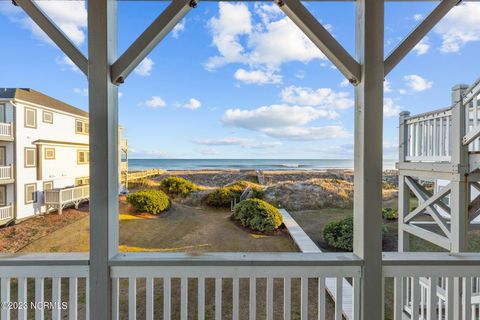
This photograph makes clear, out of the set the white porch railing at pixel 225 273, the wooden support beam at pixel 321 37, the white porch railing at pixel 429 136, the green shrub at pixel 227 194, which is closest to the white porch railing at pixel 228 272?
the white porch railing at pixel 225 273

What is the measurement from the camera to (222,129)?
5.37 ft

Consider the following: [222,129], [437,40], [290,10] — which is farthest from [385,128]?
[437,40]

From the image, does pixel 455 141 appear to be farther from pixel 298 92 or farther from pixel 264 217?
pixel 264 217

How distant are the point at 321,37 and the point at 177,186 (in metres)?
1.19

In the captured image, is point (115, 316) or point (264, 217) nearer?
point (115, 316)

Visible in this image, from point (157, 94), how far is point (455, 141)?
2488mm

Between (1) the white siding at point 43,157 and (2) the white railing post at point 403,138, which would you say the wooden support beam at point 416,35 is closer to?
(1) the white siding at point 43,157

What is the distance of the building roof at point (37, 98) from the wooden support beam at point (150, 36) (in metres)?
0.39

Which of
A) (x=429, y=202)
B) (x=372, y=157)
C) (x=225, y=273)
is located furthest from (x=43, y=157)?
(x=429, y=202)

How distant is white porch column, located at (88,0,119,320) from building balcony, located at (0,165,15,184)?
2.10ft

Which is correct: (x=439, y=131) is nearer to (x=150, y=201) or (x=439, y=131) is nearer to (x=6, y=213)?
(x=150, y=201)

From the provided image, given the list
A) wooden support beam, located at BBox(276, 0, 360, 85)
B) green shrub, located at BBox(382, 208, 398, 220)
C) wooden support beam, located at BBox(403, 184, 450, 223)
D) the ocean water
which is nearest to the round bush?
the ocean water

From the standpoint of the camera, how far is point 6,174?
3.99 feet

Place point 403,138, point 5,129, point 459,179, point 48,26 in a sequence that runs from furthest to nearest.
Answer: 1. point 403,138
2. point 459,179
3. point 5,129
4. point 48,26
